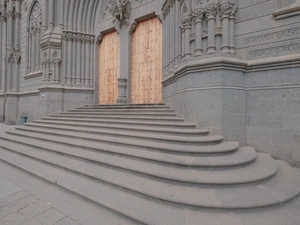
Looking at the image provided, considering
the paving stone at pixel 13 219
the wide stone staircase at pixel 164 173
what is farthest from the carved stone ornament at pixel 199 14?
the paving stone at pixel 13 219

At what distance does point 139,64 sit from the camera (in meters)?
8.67

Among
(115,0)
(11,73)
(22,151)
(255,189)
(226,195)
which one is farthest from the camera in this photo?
(11,73)

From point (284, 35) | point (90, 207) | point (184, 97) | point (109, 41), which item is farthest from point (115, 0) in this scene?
point (90, 207)

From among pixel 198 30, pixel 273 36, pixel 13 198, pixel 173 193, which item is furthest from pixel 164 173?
pixel 273 36

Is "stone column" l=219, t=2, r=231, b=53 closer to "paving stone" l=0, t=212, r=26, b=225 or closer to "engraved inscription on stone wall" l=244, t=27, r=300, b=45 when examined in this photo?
"engraved inscription on stone wall" l=244, t=27, r=300, b=45

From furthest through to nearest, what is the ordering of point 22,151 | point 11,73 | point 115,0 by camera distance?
point 11,73 < point 115,0 < point 22,151

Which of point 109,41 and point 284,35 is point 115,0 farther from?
point 284,35

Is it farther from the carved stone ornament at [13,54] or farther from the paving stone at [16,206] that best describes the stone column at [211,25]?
the carved stone ornament at [13,54]

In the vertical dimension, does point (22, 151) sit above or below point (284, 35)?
below

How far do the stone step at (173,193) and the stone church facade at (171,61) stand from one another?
1554 mm

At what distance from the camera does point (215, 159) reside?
3014mm

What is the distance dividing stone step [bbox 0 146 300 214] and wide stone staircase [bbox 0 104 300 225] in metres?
0.01

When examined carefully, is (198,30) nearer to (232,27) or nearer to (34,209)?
(232,27)

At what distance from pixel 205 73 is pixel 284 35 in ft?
6.64
